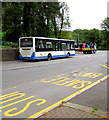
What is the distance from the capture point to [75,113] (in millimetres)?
4273

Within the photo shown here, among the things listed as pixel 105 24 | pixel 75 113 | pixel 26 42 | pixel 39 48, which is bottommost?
pixel 75 113

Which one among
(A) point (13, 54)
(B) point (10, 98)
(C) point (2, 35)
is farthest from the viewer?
(C) point (2, 35)

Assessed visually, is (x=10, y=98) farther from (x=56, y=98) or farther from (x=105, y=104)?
(x=105, y=104)

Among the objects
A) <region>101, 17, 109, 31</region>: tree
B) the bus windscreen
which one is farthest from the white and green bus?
<region>101, 17, 109, 31</region>: tree

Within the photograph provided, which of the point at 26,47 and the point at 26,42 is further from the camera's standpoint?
the point at 26,42

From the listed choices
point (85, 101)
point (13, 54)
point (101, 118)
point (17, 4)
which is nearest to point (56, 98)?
point (85, 101)

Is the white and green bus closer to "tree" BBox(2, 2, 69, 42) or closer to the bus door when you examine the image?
the bus door

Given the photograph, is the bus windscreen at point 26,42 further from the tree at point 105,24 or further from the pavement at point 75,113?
the tree at point 105,24

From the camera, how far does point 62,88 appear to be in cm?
725

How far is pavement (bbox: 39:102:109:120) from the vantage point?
13.3ft

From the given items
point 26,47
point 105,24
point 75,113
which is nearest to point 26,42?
point 26,47

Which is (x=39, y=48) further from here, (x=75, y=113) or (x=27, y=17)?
(x=75, y=113)

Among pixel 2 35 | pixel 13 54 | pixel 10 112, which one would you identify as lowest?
pixel 10 112

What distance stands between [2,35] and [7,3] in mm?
10047
